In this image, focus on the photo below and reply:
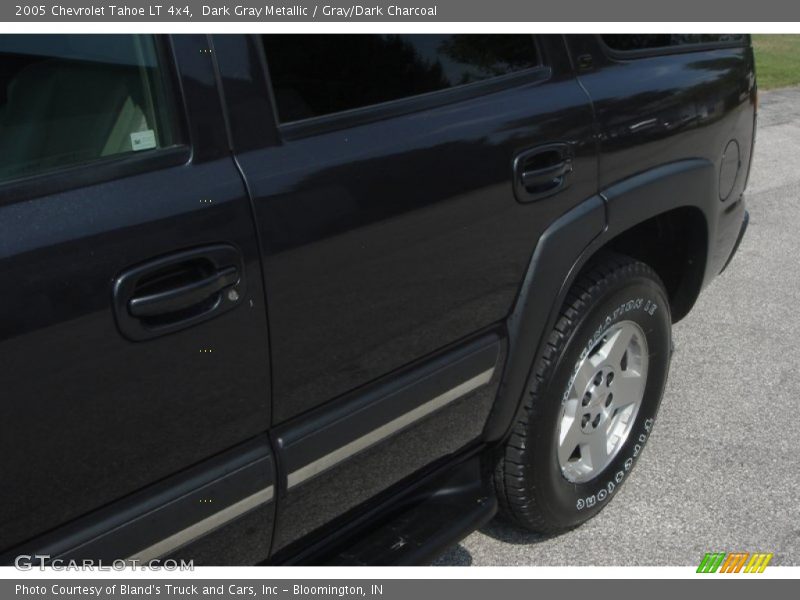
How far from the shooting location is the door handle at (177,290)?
1.57 m

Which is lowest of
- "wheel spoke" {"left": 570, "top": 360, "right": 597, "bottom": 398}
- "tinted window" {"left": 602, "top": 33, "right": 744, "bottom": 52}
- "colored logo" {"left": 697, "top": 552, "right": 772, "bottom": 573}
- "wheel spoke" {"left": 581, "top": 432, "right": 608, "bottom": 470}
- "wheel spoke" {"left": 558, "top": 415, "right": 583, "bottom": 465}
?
"colored logo" {"left": 697, "top": 552, "right": 772, "bottom": 573}

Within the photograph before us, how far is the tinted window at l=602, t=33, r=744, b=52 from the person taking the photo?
2652 millimetres

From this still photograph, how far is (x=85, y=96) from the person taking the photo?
1.73 metres

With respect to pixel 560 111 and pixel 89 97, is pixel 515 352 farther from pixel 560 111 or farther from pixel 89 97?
pixel 89 97

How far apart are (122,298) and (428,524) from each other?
1.17m

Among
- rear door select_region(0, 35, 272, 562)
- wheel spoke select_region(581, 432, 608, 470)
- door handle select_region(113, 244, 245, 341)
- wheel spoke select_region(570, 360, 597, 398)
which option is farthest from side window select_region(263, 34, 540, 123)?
wheel spoke select_region(581, 432, 608, 470)

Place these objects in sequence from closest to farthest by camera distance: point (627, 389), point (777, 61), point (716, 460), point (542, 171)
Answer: point (542, 171)
point (627, 389)
point (716, 460)
point (777, 61)

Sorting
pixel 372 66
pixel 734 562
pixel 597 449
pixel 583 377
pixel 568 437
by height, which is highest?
pixel 372 66

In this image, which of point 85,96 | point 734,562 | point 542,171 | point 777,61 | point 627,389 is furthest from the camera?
point 777,61

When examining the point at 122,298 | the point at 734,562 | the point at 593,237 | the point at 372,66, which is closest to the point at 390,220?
the point at 372,66

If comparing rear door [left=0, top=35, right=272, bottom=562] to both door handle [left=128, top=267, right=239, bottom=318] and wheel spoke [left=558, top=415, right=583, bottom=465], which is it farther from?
wheel spoke [left=558, top=415, right=583, bottom=465]

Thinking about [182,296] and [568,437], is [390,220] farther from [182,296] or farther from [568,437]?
[568,437]

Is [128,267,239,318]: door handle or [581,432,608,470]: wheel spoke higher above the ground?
[128,267,239,318]: door handle

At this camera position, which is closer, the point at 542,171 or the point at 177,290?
the point at 177,290
